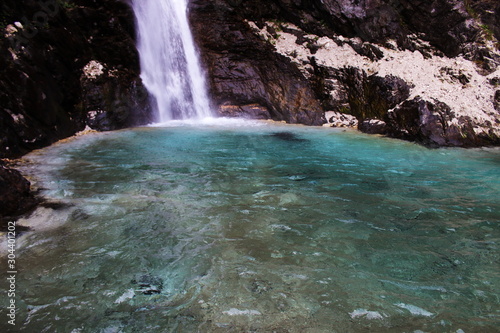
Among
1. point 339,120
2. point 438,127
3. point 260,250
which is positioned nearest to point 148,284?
point 260,250

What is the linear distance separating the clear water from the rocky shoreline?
5.36 feet

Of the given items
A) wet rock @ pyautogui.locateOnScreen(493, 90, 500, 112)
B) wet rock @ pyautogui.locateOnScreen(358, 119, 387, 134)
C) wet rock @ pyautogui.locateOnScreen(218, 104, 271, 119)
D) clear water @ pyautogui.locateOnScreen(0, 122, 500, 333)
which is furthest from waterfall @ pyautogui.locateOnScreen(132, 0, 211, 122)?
wet rock @ pyautogui.locateOnScreen(493, 90, 500, 112)

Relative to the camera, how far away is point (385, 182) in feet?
19.4

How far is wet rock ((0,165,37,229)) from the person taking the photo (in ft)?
13.3

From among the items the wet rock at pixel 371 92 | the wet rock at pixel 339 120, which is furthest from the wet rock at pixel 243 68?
the wet rock at pixel 371 92

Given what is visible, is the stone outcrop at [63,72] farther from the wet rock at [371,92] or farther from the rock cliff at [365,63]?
the wet rock at [371,92]

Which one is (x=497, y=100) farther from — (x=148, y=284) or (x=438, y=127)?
(x=148, y=284)

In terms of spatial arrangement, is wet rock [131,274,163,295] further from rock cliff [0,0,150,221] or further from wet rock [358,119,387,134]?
wet rock [358,119,387,134]

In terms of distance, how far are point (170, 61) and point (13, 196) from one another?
39.6 feet

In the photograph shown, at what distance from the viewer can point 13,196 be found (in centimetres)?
420

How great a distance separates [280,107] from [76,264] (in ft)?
44.8

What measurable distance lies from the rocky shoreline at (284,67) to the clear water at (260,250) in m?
1.63

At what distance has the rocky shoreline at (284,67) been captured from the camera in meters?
8.70

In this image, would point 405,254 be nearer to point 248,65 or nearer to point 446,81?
point 446,81
